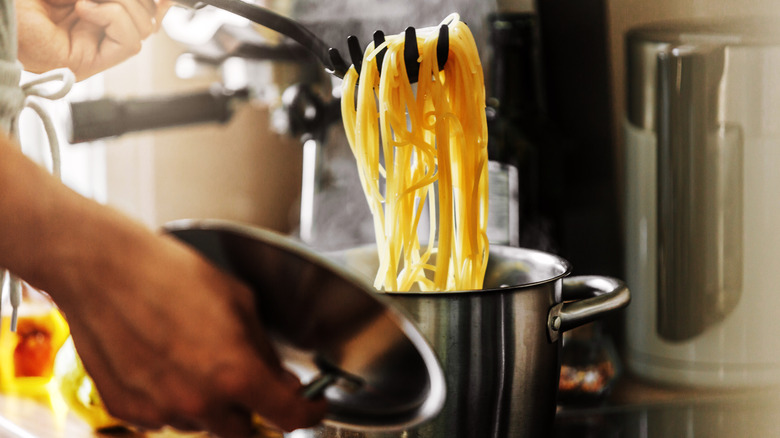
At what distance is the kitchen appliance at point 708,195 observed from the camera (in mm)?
701

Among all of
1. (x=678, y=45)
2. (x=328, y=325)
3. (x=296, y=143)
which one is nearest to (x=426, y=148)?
(x=328, y=325)

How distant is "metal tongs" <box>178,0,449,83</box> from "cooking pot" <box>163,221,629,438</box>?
148 mm

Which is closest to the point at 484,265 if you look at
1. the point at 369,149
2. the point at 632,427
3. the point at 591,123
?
the point at 369,149

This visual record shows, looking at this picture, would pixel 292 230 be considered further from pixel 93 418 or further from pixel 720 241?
pixel 720 241

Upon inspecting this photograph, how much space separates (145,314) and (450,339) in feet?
0.59

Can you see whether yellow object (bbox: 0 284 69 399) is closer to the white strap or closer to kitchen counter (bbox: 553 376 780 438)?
the white strap

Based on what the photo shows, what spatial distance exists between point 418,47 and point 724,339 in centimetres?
43

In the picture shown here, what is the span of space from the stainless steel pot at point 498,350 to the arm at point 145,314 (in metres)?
0.09

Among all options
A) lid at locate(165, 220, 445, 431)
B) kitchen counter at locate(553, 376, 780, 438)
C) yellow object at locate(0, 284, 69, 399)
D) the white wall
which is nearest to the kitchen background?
the white wall

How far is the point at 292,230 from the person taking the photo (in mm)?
1168

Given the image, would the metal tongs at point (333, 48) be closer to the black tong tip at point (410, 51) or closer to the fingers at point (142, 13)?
the black tong tip at point (410, 51)

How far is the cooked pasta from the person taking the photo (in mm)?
540

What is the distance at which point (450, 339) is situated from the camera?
0.46 m

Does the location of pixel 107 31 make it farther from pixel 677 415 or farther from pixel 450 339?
pixel 677 415
